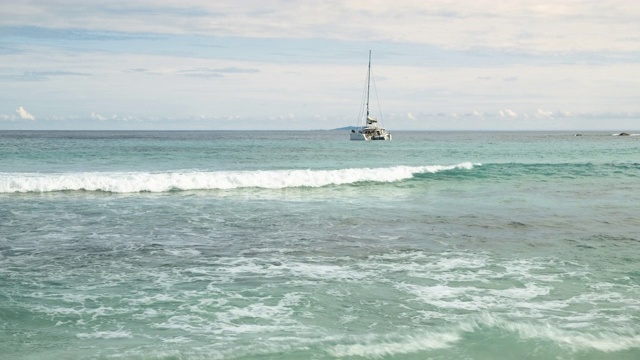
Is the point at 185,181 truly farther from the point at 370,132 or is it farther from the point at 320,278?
the point at 370,132

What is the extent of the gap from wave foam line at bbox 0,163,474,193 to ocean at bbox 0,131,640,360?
307 cm

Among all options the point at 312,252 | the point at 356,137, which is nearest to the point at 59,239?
the point at 312,252

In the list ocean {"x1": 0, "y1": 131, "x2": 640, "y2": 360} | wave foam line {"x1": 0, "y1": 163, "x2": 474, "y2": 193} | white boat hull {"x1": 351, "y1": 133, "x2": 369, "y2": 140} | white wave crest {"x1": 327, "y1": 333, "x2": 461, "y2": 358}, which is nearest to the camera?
white wave crest {"x1": 327, "y1": 333, "x2": 461, "y2": 358}

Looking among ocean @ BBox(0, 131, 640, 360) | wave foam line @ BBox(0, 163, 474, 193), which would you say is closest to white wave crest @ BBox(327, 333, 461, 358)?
ocean @ BBox(0, 131, 640, 360)

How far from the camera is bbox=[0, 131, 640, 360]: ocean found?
738 cm

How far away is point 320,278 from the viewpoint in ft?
33.8

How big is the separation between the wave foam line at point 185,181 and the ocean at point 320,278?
3073 mm

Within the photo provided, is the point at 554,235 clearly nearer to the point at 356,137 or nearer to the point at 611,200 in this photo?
the point at 611,200

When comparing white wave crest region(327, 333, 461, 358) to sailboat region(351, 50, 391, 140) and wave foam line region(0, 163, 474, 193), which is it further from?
sailboat region(351, 50, 391, 140)

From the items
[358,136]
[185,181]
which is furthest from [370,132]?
[185,181]

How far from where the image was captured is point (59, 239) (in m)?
13.6

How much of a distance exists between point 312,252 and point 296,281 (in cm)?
230

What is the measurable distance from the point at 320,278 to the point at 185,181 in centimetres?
1675

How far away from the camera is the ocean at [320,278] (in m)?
7.38
